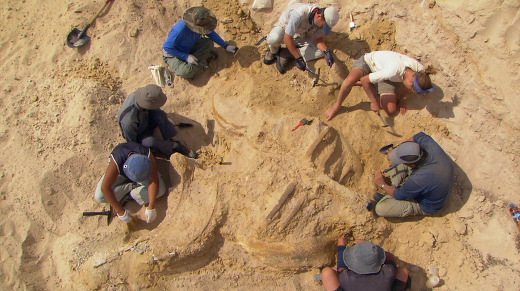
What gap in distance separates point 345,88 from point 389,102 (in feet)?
2.41

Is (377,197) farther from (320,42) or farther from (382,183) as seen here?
(320,42)

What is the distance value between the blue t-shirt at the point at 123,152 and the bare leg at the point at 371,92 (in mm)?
3013

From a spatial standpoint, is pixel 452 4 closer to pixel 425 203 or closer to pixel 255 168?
pixel 425 203

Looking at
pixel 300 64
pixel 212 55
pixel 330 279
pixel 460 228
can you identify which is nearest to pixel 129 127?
pixel 212 55

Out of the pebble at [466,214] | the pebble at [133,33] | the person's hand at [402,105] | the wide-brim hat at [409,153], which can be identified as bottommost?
the pebble at [466,214]

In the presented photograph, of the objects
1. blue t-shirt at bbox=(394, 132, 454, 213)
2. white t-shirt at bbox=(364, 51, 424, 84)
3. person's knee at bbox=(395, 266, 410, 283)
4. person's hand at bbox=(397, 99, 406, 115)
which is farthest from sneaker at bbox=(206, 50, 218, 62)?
person's knee at bbox=(395, 266, 410, 283)

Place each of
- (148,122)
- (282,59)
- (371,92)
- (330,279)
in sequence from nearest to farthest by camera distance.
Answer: (330,279) → (148,122) → (371,92) → (282,59)

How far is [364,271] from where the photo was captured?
9.83 ft

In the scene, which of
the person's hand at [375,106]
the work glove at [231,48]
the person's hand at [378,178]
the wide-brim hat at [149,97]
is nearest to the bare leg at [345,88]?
the person's hand at [375,106]

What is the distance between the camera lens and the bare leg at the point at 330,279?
317 cm

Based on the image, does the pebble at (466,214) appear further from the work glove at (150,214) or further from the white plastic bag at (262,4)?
the white plastic bag at (262,4)

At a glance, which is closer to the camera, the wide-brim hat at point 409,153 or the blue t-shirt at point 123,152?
the wide-brim hat at point 409,153

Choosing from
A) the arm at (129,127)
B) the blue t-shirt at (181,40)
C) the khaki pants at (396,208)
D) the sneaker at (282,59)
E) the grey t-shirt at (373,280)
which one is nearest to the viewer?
the grey t-shirt at (373,280)

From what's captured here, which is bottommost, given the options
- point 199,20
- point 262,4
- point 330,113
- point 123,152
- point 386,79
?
point 330,113
